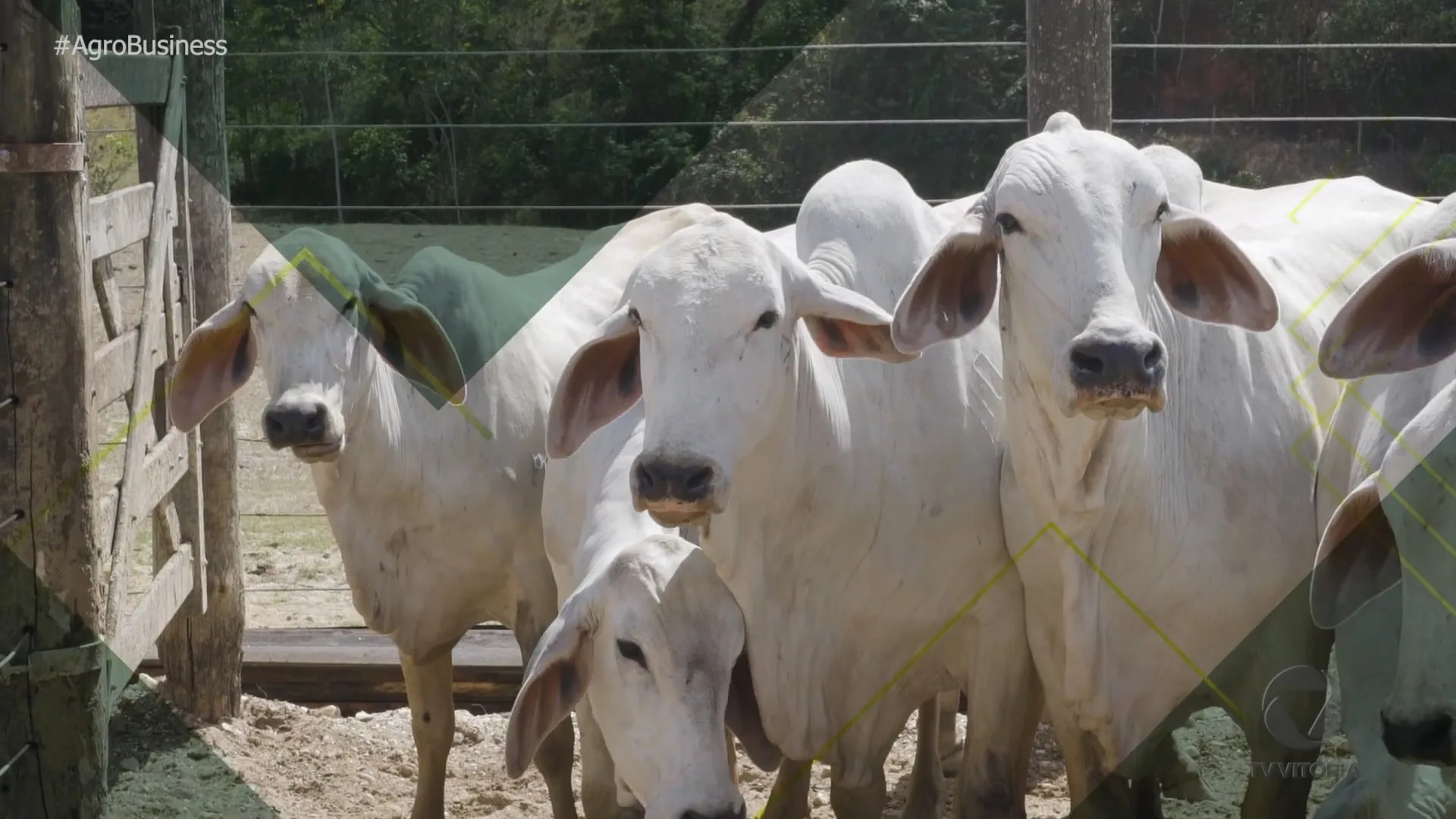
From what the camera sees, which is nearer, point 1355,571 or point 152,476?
point 1355,571

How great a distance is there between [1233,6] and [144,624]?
10.9m

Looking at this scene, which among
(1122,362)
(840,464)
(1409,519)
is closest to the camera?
(1409,519)

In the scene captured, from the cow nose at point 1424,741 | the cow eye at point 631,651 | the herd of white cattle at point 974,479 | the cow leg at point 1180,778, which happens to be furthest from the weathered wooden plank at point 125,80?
the cow nose at point 1424,741

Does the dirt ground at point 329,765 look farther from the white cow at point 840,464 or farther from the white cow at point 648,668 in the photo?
the white cow at point 648,668

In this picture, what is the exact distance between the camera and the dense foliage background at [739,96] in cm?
1208

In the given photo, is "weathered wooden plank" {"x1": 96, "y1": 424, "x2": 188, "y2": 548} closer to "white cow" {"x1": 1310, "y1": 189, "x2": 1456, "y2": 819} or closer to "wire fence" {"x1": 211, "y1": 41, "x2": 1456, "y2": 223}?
"wire fence" {"x1": 211, "y1": 41, "x2": 1456, "y2": 223}

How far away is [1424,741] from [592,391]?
5.63 feet

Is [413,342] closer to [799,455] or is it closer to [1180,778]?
[799,455]

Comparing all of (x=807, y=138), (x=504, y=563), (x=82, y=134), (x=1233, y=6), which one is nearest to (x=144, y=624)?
(x=504, y=563)

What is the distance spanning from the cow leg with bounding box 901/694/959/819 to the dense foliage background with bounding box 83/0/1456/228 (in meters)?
6.66

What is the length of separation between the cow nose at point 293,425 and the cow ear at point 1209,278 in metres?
1.89

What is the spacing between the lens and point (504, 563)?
4.82 m

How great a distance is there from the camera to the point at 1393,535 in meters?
3.15

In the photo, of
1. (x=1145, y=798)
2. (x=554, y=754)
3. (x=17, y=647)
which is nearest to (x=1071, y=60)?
(x=1145, y=798)
